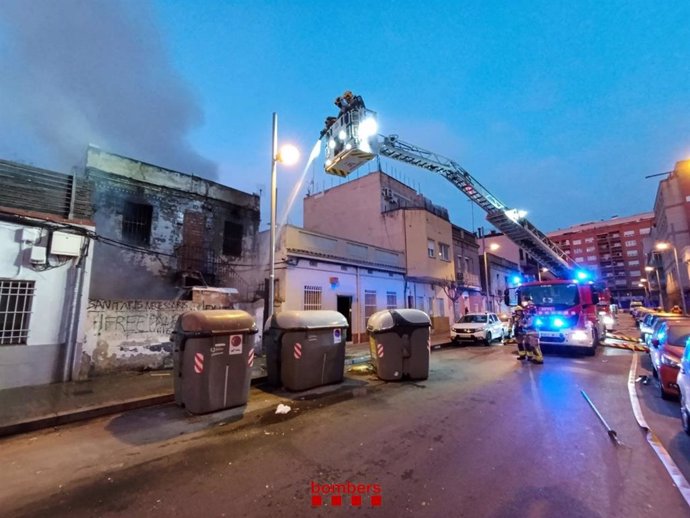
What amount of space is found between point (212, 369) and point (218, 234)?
10.9 meters

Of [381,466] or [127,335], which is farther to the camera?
[127,335]

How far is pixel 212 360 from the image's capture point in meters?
5.93

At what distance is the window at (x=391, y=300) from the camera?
18859 mm

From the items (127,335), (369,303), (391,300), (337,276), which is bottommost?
(127,335)

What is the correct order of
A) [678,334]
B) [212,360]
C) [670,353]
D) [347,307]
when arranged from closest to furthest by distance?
[212,360] < [670,353] < [678,334] < [347,307]

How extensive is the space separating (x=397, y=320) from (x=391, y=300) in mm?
10619

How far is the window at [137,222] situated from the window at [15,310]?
5.63m

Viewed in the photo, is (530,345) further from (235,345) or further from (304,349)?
(235,345)

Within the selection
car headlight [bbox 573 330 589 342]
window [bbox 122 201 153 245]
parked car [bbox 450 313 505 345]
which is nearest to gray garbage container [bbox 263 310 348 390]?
window [bbox 122 201 153 245]

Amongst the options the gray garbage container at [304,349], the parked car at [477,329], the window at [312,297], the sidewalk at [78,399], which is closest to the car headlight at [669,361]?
the gray garbage container at [304,349]

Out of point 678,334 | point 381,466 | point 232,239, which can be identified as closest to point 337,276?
point 232,239

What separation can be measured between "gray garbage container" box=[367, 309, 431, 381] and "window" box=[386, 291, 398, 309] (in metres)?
10.1

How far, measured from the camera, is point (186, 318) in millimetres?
6070

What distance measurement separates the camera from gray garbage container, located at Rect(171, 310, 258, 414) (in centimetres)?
583
